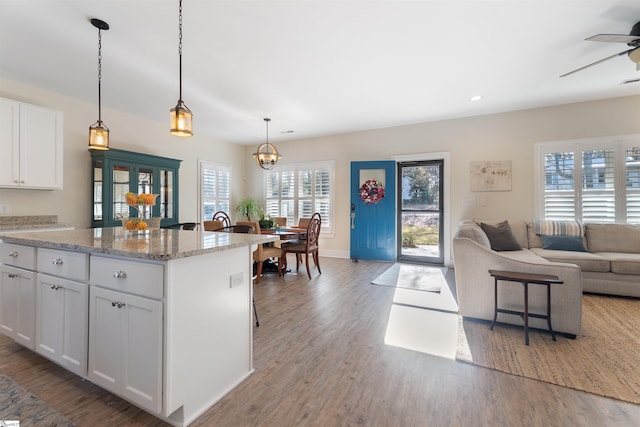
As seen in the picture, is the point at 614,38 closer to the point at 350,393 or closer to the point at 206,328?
the point at 350,393

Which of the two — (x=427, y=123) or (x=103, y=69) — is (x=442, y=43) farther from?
(x=103, y=69)

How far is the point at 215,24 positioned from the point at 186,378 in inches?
113

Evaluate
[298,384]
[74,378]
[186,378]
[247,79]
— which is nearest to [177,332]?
[186,378]

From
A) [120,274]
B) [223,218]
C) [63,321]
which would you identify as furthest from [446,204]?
[63,321]

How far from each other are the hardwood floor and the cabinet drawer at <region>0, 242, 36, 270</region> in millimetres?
752

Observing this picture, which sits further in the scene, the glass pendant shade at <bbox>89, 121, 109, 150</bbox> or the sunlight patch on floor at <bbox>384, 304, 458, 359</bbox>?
the glass pendant shade at <bbox>89, 121, 109, 150</bbox>

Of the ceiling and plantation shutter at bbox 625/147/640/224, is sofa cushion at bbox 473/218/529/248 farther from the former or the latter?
the ceiling

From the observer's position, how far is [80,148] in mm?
4453

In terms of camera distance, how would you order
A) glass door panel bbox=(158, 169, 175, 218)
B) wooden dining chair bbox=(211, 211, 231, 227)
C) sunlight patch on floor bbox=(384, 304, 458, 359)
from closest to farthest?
1. sunlight patch on floor bbox=(384, 304, 458, 359)
2. glass door panel bbox=(158, 169, 175, 218)
3. wooden dining chair bbox=(211, 211, 231, 227)

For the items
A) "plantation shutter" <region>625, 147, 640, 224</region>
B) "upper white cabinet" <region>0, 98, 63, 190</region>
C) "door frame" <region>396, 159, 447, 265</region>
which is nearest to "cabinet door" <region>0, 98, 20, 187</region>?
"upper white cabinet" <region>0, 98, 63, 190</region>

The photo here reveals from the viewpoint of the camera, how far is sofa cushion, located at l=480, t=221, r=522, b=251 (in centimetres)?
413

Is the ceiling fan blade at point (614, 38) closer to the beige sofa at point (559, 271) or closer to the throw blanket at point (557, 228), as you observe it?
the beige sofa at point (559, 271)

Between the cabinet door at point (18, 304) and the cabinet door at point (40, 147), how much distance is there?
2.07 metres

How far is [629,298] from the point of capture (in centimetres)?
354
